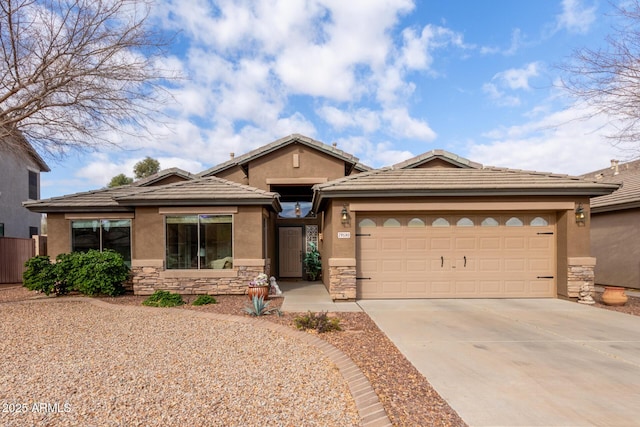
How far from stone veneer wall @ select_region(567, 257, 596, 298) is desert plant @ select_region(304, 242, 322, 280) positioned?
8469 millimetres

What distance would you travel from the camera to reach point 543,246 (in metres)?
9.70

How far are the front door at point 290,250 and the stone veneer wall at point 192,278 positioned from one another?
412cm

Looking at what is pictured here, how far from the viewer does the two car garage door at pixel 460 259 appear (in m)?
9.64

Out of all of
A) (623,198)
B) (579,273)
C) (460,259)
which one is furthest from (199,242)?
(623,198)

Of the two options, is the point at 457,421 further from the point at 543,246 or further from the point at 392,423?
the point at 543,246

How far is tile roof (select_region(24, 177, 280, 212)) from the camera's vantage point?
1002cm

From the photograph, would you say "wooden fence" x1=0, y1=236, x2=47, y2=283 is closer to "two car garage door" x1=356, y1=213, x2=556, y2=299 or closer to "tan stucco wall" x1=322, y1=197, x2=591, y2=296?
"tan stucco wall" x1=322, y1=197, x2=591, y2=296

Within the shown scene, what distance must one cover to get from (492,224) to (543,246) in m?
1.60

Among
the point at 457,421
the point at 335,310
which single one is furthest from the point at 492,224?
the point at 457,421

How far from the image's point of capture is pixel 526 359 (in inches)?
190

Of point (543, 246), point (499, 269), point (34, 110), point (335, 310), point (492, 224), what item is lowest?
point (335, 310)

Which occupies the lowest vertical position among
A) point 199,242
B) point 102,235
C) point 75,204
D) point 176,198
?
point 199,242

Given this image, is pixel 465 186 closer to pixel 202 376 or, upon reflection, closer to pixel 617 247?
pixel 202 376

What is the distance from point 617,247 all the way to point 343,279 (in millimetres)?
11184
